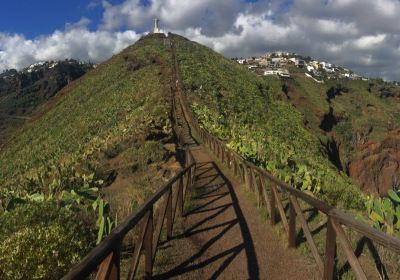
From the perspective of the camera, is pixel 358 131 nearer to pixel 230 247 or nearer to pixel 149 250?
pixel 230 247

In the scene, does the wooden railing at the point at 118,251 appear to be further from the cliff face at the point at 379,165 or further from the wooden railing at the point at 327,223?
the cliff face at the point at 379,165

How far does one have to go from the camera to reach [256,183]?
12773 mm

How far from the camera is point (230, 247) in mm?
8703

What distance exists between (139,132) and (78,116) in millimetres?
28800

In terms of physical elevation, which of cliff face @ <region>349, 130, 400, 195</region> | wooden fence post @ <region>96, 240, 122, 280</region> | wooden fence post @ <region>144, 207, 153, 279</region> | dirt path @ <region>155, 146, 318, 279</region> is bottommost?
cliff face @ <region>349, 130, 400, 195</region>

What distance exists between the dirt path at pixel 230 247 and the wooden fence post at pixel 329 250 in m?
1.13

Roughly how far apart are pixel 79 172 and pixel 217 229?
32.9ft

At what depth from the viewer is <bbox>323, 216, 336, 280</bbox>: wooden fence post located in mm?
5738

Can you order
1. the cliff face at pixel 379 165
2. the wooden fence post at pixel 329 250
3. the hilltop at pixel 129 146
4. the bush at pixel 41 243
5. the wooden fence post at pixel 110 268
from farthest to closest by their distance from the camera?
the cliff face at pixel 379 165 → the hilltop at pixel 129 146 → the bush at pixel 41 243 → the wooden fence post at pixel 329 250 → the wooden fence post at pixel 110 268

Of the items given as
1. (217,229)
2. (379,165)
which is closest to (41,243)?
(217,229)

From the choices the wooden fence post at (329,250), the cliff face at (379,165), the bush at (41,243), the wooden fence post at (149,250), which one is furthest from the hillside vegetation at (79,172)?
the cliff face at (379,165)

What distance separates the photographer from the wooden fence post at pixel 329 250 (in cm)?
574

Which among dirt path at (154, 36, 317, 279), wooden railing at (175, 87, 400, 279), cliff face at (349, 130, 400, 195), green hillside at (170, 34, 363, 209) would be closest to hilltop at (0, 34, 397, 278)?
green hillside at (170, 34, 363, 209)

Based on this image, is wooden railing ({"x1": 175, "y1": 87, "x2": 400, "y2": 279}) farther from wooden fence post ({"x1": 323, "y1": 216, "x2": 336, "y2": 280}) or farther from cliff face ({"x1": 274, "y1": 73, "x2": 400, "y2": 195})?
cliff face ({"x1": 274, "y1": 73, "x2": 400, "y2": 195})
